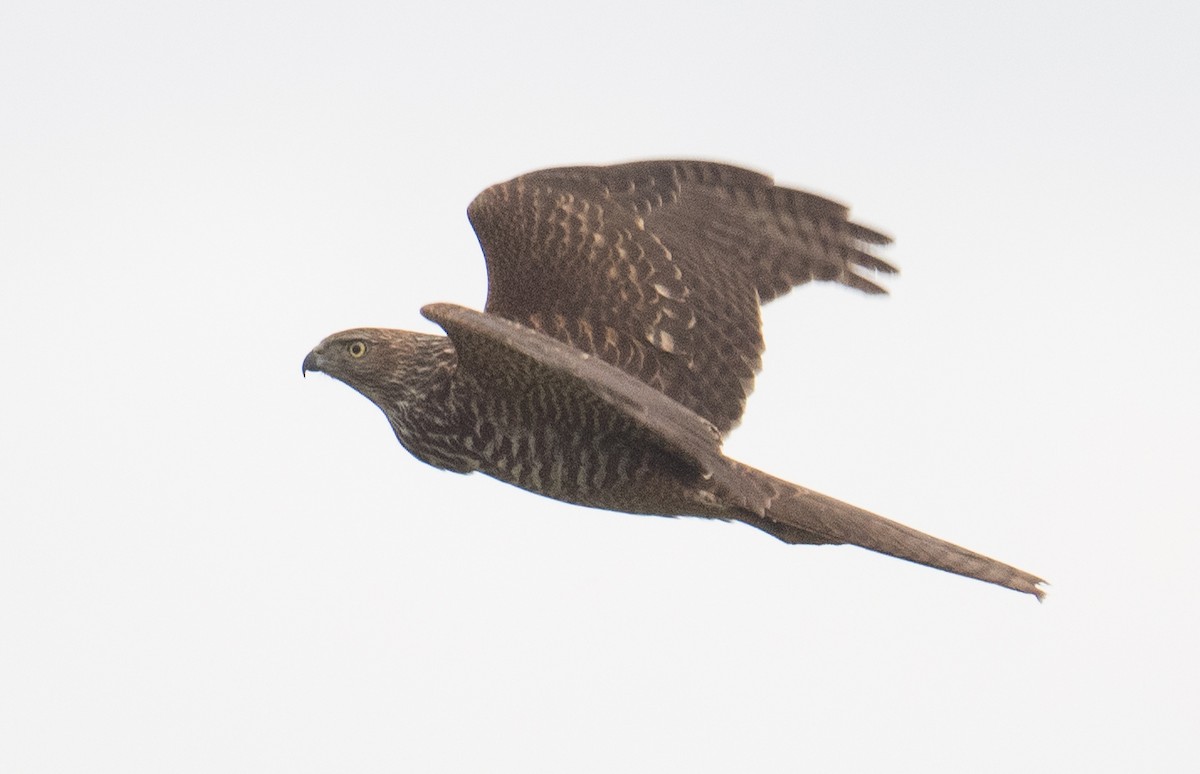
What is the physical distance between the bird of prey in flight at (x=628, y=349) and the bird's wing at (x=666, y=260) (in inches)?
0.4

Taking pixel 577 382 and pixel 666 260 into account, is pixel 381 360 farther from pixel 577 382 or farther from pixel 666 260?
pixel 666 260

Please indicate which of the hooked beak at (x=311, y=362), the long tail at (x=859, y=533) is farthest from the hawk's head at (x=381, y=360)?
the long tail at (x=859, y=533)

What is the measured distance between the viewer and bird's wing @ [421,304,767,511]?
8.54 meters

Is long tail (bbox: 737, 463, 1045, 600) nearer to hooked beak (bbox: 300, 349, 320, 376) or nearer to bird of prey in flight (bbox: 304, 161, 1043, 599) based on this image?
bird of prey in flight (bbox: 304, 161, 1043, 599)

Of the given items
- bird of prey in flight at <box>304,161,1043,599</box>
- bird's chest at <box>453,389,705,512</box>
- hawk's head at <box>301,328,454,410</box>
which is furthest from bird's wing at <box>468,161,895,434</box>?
bird's chest at <box>453,389,705,512</box>

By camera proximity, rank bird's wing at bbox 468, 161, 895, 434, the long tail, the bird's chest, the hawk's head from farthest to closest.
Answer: bird's wing at bbox 468, 161, 895, 434, the hawk's head, the bird's chest, the long tail

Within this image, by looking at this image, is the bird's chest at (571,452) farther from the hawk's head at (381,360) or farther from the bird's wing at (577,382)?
the hawk's head at (381,360)

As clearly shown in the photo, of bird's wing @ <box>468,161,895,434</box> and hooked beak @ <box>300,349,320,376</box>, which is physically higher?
bird's wing @ <box>468,161,895,434</box>

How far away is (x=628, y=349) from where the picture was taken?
10953 millimetres

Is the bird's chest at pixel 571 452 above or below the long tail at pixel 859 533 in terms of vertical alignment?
below

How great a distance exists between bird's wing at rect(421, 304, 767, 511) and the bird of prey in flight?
1 centimetres

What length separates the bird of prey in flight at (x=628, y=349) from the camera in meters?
9.50

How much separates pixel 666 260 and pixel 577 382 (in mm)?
2250

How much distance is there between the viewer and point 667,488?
988cm
